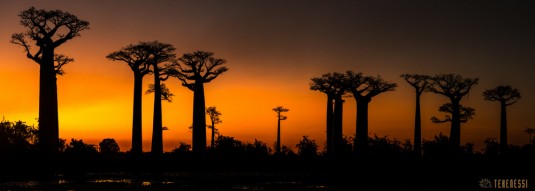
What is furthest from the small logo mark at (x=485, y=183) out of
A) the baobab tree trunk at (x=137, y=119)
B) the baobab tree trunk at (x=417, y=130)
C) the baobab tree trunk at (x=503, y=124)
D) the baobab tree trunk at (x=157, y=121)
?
the baobab tree trunk at (x=503, y=124)

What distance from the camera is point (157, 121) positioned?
61.0 meters

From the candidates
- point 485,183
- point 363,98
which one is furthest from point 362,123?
point 485,183

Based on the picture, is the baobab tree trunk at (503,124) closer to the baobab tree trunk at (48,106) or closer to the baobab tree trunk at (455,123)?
the baobab tree trunk at (455,123)

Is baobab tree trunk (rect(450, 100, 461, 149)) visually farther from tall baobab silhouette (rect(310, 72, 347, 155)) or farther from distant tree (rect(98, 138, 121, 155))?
distant tree (rect(98, 138, 121, 155))

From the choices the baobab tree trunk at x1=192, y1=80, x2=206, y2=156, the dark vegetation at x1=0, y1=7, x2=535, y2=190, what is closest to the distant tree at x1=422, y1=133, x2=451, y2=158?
the dark vegetation at x1=0, y1=7, x2=535, y2=190

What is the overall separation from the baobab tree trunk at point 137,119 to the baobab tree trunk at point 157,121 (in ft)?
5.39

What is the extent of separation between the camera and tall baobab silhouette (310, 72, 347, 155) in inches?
2694

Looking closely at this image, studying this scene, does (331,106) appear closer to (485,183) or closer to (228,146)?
(228,146)

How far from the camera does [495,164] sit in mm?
47156

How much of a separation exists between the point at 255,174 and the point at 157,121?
19.3 m

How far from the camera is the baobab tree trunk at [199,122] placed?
61469 millimetres

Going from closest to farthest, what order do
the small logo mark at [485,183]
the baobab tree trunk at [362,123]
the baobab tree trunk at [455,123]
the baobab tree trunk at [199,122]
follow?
the small logo mark at [485,183] < the baobab tree trunk at [199,122] < the baobab tree trunk at [362,123] < the baobab tree trunk at [455,123]

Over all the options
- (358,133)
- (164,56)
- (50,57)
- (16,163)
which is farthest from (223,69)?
(16,163)

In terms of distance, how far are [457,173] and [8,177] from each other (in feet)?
78.9
